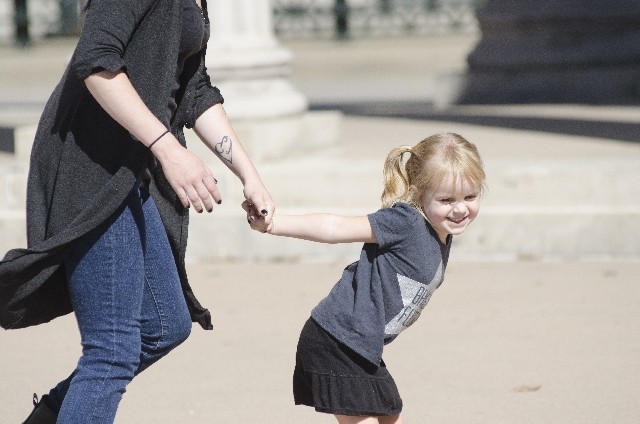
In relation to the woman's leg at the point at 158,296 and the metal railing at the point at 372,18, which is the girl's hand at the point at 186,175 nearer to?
the woman's leg at the point at 158,296

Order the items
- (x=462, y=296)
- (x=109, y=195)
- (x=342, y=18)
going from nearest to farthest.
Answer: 1. (x=109, y=195)
2. (x=462, y=296)
3. (x=342, y=18)

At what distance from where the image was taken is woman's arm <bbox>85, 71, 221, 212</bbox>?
2764mm

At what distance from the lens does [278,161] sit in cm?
745

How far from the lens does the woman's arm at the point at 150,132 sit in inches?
109

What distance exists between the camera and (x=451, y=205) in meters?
3.17

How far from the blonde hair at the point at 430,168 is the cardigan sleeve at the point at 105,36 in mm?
788

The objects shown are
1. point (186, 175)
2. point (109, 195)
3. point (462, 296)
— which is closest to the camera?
point (186, 175)

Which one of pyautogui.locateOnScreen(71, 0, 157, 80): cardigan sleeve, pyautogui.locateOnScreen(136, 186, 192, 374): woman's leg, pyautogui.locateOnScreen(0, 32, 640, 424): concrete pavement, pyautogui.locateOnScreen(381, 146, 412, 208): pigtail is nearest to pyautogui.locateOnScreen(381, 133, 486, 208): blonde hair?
pyautogui.locateOnScreen(381, 146, 412, 208): pigtail

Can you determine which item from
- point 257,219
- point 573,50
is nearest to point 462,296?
point 257,219

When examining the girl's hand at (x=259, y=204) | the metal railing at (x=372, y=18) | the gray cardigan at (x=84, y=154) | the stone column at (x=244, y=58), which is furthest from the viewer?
the metal railing at (x=372, y=18)

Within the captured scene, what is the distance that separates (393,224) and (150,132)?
0.71 meters

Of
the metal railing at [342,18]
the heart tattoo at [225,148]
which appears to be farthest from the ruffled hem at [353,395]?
the metal railing at [342,18]

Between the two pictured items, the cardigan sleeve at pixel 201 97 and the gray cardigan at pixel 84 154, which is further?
the cardigan sleeve at pixel 201 97

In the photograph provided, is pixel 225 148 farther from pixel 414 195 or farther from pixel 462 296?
pixel 462 296
